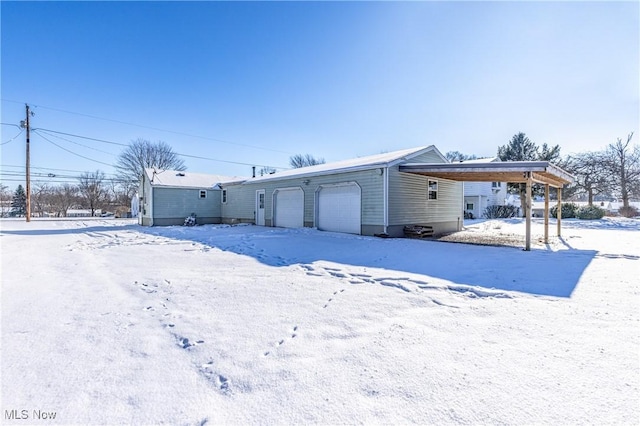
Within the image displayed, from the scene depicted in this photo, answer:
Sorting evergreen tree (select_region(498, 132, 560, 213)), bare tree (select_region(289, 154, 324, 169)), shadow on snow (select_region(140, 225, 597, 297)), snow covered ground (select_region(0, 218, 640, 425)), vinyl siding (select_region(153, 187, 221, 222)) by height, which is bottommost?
snow covered ground (select_region(0, 218, 640, 425))

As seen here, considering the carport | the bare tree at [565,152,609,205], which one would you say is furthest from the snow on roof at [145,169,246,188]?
the bare tree at [565,152,609,205]

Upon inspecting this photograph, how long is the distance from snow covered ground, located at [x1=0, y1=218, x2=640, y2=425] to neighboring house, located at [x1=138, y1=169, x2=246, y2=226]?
14.4 metres

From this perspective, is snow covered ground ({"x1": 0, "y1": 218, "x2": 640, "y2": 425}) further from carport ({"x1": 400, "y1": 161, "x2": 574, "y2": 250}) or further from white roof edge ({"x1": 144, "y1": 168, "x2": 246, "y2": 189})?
white roof edge ({"x1": 144, "y1": 168, "x2": 246, "y2": 189})

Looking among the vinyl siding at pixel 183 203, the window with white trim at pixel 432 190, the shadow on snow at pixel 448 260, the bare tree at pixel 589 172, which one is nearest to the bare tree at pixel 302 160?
the vinyl siding at pixel 183 203

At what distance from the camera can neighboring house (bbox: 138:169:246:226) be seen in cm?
1936

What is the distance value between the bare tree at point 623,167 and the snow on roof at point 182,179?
3360cm

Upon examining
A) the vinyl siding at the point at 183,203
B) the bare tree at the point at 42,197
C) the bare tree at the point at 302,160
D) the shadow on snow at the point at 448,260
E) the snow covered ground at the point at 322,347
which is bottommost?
the snow covered ground at the point at 322,347

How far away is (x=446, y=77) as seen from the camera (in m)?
11.4

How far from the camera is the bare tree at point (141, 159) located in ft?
122

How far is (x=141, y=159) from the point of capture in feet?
124

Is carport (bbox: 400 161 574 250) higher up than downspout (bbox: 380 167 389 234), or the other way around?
carport (bbox: 400 161 574 250)

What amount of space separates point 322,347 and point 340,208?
1029 centimetres

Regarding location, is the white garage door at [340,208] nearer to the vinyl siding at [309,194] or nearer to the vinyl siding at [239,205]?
the vinyl siding at [309,194]

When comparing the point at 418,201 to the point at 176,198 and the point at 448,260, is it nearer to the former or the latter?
the point at 448,260
